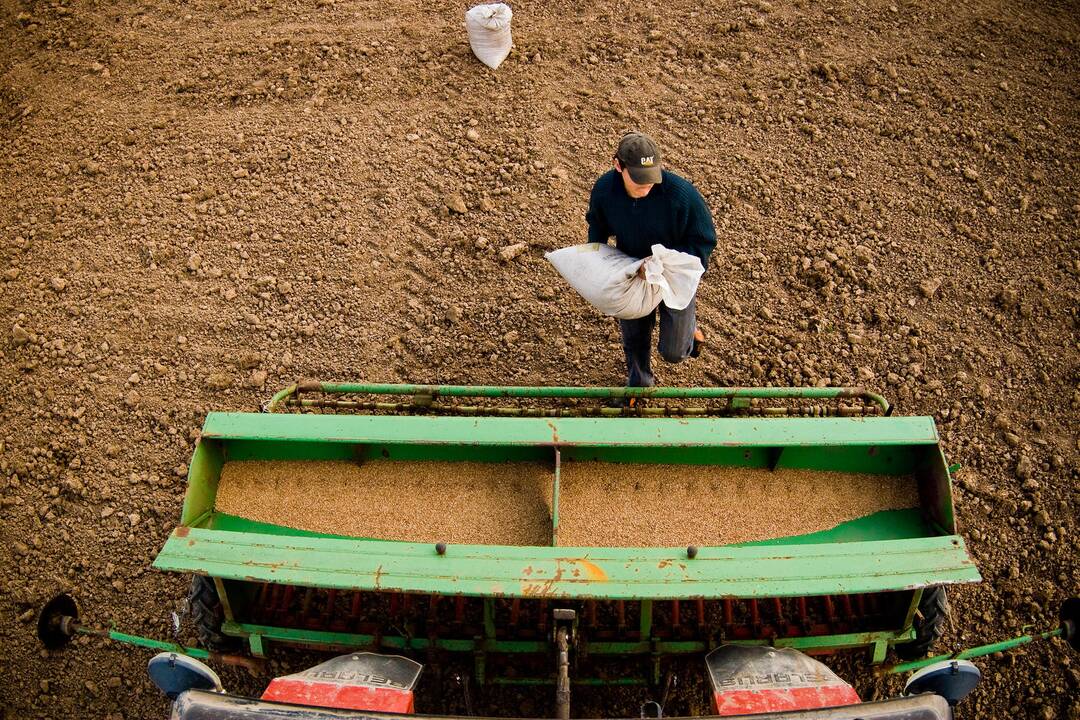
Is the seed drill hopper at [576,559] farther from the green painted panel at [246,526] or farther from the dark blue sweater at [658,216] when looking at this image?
the dark blue sweater at [658,216]

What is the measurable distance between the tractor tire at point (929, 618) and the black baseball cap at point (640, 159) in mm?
2237

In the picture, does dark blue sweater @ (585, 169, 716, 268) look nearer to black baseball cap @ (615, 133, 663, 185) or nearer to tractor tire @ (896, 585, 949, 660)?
black baseball cap @ (615, 133, 663, 185)

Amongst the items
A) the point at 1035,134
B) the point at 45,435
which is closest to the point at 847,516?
the point at 1035,134

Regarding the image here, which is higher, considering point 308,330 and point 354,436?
point 308,330

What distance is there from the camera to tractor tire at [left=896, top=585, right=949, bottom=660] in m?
3.60

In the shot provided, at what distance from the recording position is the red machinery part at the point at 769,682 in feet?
9.98

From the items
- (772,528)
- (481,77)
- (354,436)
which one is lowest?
(772,528)

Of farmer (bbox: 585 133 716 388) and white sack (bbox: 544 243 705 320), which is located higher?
farmer (bbox: 585 133 716 388)

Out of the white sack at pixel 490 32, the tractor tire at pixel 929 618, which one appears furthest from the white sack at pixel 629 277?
the white sack at pixel 490 32

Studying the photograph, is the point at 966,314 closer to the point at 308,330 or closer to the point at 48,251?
the point at 308,330

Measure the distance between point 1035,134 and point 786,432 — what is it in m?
3.98

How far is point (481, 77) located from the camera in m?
6.15

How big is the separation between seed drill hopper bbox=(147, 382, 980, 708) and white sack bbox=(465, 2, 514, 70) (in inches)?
126

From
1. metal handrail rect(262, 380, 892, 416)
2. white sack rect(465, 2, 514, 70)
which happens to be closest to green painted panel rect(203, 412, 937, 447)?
metal handrail rect(262, 380, 892, 416)
